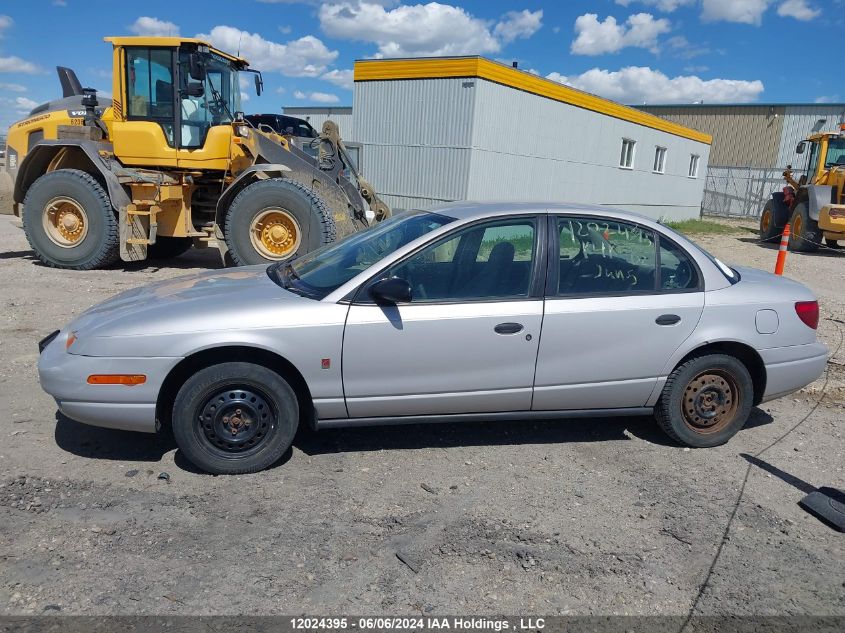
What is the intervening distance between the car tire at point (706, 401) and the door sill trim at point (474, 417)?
16 cm

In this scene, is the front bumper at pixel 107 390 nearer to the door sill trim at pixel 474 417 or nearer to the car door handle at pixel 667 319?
the door sill trim at pixel 474 417

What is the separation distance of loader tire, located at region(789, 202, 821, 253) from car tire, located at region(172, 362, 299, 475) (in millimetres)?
17256

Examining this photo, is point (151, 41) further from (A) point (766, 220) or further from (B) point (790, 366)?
(A) point (766, 220)

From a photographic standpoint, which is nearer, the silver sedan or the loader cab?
the silver sedan

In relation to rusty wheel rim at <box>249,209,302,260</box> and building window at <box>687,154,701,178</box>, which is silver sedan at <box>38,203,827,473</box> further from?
building window at <box>687,154,701,178</box>

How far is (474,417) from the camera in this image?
3967 mm

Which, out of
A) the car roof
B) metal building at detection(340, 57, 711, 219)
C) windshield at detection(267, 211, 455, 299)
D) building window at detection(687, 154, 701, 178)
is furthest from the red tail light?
building window at detection(687, 154, 701, 178)

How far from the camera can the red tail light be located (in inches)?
171

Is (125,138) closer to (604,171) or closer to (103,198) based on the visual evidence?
(103,198)

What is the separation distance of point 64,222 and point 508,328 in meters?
8.33

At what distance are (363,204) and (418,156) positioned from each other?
251 inches

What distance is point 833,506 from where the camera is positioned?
359 centimetres

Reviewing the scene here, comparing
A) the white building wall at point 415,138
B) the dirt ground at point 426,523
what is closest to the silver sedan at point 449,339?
the dirt ground at point 426,523

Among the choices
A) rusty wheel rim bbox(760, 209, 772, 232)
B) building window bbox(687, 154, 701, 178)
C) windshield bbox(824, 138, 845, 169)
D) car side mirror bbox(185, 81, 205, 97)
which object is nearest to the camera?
car side mirror bbox(185, 81, 205, 97)
